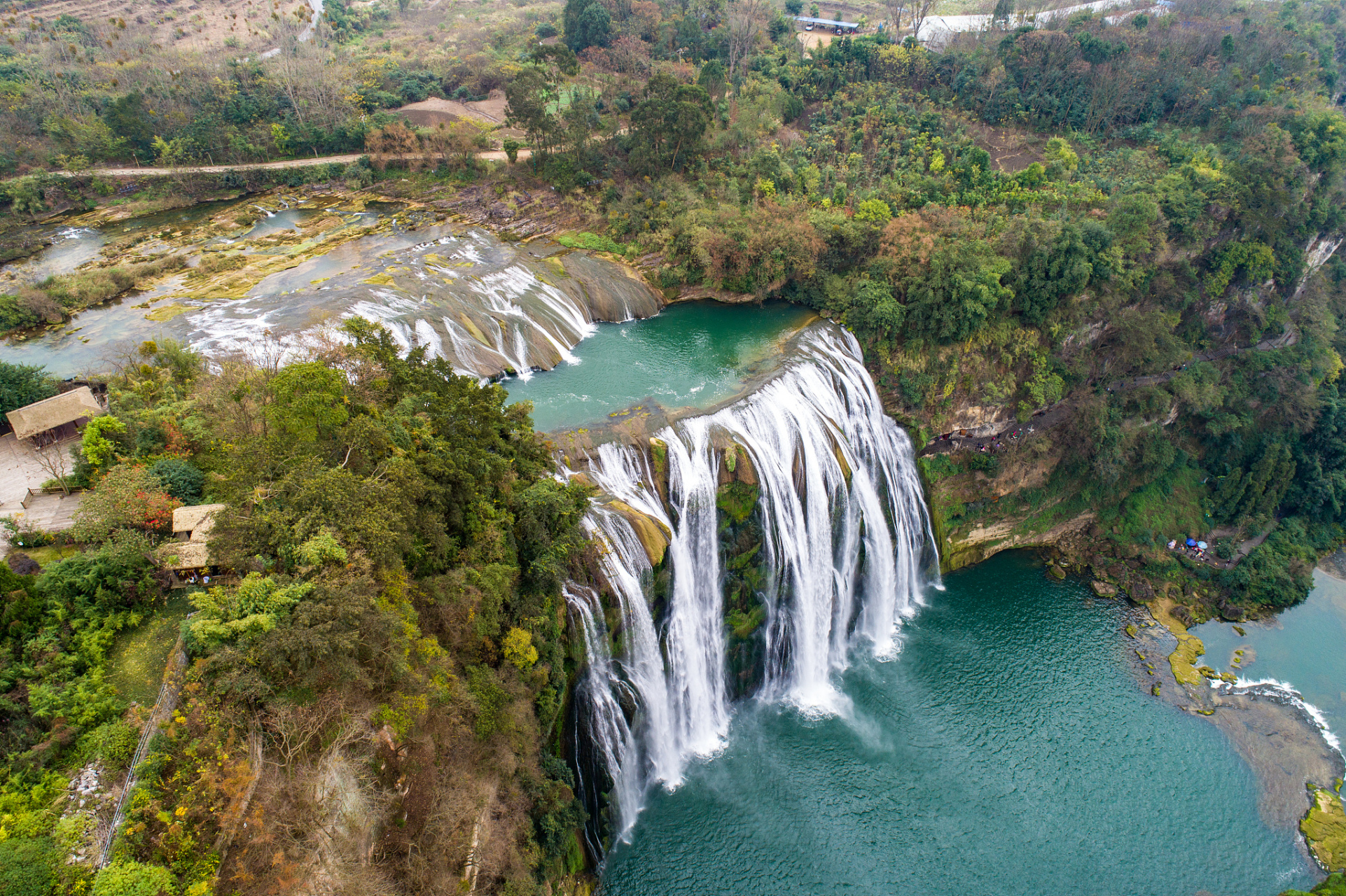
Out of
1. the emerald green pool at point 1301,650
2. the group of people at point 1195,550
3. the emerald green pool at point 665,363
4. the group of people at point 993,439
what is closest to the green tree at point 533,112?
the emerald green pool at point 665,363

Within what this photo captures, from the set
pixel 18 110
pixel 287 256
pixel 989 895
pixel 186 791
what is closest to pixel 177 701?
pixel 186 791

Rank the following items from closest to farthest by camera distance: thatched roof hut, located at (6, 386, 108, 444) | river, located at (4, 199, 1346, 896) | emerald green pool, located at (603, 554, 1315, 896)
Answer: thatched roof hut, located at (6, 386, 108, 444) < emerald green pool, located at (603, 554, 1315, 896) < river, located at (4, 199, 1346, 896)

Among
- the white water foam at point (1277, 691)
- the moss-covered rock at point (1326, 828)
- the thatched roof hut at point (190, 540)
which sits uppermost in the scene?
the thatched roof hut at point (190, 540)

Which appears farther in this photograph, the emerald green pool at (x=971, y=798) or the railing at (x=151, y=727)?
the emerald green pool at (x=971, y=798)

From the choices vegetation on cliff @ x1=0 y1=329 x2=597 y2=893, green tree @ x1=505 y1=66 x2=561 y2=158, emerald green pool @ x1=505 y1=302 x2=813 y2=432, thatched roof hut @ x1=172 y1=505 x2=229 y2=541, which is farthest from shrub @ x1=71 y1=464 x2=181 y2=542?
green tree @ x1=505 y1=66 x2=561 y2=158

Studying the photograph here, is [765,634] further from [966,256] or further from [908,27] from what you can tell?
[908,27]

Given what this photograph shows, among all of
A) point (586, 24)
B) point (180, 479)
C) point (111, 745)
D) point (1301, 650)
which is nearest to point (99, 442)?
point (180, 479)

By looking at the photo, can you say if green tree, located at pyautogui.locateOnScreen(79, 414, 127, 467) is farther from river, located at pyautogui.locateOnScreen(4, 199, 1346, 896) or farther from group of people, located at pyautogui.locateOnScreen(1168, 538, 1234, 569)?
group of people, located at pyautogui.locateOnScreen(1168, 538, 1234, 569)

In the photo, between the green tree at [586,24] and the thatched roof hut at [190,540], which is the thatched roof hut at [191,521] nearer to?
the thatched roof hut at [190,540]
